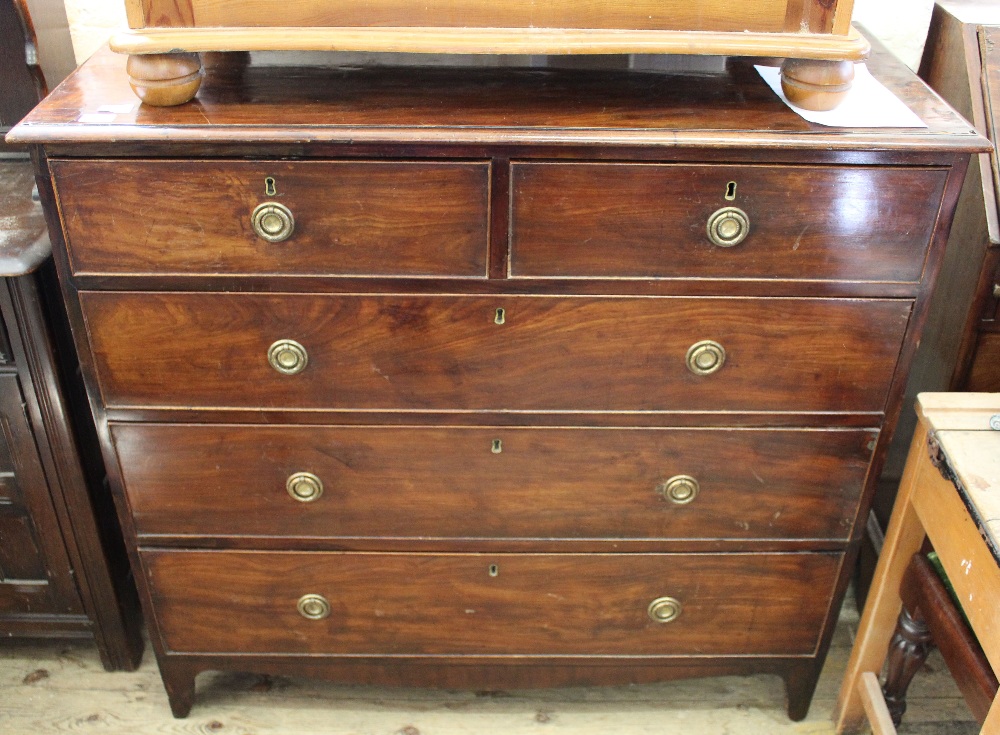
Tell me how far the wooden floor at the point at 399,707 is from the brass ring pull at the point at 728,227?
108 centimetres

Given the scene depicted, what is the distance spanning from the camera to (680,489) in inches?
64.9

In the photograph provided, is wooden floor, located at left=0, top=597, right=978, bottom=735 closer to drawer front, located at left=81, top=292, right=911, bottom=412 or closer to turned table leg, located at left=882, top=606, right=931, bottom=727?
turned table leg, located at left=882, top=606, right=931, bottom=727

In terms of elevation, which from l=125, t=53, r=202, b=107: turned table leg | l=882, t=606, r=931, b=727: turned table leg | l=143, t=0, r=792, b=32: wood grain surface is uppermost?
l=143, t=0, r=792, b=32: wood grain surface

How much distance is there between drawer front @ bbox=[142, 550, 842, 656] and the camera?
68.4 inches

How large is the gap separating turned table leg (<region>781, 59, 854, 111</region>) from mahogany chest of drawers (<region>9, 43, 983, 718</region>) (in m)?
0.06

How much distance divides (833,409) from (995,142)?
60 centimetres

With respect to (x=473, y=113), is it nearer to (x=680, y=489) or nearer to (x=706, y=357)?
(x=706, y=357)

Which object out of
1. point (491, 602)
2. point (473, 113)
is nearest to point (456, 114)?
point (473, 113)

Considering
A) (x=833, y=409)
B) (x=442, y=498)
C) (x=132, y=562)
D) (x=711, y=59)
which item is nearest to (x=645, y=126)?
(x=711, y=59)

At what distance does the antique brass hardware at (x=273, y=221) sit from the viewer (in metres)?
1.39

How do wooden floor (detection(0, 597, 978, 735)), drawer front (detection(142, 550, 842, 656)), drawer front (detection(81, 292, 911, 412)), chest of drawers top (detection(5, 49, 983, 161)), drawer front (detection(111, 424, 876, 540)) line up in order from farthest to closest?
wooden floor (detection(0, 597, 978, 735)), drawer front (detection(142, 550, 842, 656)), drawer front (detection(111, 424, 876, 540)), drawer front (detection(81, 292, 911, 412)), chest of drawers top (detection(5, 49, 983, 161))

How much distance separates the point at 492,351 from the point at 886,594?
0.90m

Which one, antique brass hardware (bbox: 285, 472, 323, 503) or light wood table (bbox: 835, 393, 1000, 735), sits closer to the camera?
light wood table (bbox: 835, 393, 1000, 735)

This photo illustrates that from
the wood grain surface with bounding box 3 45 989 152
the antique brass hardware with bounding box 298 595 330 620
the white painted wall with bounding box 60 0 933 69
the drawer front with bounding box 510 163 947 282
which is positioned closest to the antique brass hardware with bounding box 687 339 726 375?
the drawer front with bounding box 510 163 947 282
